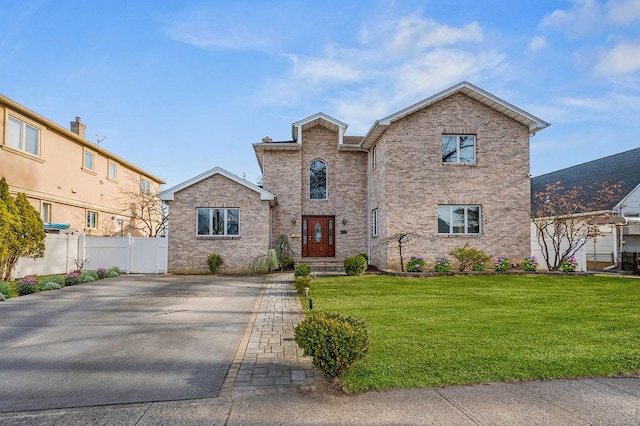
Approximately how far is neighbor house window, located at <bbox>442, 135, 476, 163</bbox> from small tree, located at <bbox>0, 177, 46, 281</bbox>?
16.0m

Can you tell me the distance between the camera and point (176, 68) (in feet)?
48.9

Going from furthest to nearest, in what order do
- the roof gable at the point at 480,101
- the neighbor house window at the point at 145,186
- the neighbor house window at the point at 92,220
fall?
1. the neighbor house window at the point at 145,186
2. the neighbor house window at the point at 92,220
3. the roof gable at the point at 480,101

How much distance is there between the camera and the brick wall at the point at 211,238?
17.4 meters

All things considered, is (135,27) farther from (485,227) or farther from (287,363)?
(485,227)

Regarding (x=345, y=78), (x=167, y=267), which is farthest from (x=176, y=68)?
(x=167, y=267)

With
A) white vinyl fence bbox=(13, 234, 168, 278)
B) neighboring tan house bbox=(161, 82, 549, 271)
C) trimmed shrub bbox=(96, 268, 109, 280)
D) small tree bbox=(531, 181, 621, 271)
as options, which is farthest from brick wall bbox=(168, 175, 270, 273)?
small tree bbox=(531, 181, 621, 271)

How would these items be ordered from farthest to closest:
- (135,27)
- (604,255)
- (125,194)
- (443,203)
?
(125,194), (604,255), (443,203), (135,27)

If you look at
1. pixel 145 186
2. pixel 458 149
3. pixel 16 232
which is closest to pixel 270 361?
pixel 16 232

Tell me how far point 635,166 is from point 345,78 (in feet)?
62.3

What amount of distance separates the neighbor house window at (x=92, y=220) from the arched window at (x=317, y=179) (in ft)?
42.0

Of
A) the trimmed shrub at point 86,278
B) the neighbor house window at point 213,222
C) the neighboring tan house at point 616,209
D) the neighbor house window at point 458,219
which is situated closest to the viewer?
the trimmed shrub at point 86,278

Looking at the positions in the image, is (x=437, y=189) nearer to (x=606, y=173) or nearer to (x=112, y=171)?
(x=606, y=173)

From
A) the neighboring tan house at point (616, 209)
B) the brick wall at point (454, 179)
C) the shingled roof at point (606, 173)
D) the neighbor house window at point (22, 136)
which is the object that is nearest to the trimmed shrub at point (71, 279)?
the neighbor house window at point (22, 136)

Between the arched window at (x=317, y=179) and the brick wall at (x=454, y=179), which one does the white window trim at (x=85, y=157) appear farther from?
the brick wall at (x=454, y=179)
